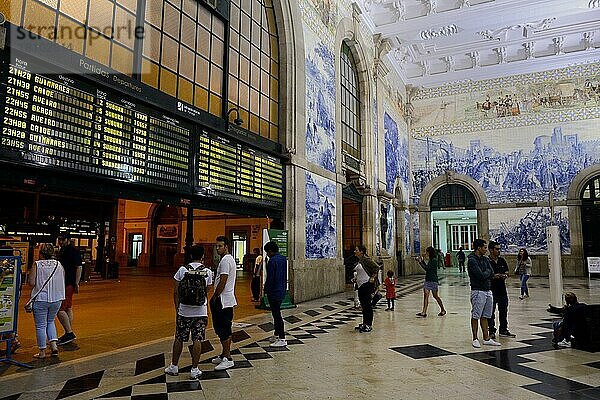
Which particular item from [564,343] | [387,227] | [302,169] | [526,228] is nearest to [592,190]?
[526,228]

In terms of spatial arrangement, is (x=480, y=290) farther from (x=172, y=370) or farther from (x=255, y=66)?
(x=255, y=66)

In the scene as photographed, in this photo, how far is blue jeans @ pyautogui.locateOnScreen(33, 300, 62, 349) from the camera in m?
5.42

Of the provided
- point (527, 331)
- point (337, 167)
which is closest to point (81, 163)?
point (527, 331)

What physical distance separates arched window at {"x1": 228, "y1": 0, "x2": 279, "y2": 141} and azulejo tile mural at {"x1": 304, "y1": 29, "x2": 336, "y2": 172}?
1.21m

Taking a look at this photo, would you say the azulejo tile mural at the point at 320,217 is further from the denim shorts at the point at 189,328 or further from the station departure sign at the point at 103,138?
the denim shorts at the point at 189,328

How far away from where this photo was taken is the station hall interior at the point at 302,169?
17.1 ft

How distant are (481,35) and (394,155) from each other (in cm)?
694

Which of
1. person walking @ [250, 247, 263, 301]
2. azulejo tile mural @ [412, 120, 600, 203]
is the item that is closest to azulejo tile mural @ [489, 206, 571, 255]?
azulejo tile mural @ [412, 120, 600, 203]

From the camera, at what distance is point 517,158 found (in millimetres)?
23484

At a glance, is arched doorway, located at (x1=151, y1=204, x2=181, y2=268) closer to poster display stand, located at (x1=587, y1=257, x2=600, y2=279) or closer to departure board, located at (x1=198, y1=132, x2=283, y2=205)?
departure board, located at (x1=198, y1=132, x2=283, y2=205)

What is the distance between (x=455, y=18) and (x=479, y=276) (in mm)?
15791

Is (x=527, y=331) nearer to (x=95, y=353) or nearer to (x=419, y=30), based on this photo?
(x=95, y=353)

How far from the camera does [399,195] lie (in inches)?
916

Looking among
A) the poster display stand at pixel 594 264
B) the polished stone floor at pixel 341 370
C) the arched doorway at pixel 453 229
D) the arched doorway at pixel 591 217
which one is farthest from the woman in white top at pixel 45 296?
the arched doorway at pixel 453 229
